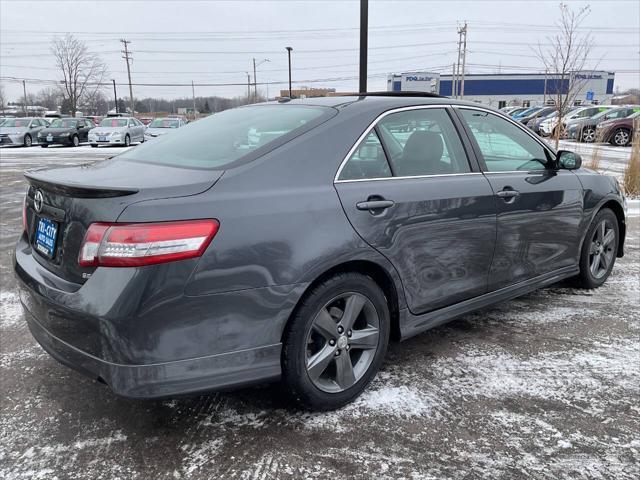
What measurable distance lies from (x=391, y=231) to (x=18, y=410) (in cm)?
217

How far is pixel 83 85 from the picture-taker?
55.1m

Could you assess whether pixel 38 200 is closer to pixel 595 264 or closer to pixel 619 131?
pixel 595 264

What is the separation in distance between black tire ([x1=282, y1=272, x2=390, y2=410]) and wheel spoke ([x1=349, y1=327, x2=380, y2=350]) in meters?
0.01

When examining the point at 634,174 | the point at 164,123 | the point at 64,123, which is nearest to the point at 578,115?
the point at 634,174

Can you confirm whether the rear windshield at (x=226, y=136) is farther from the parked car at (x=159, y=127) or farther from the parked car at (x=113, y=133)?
the parked car at (x=113, y=133)

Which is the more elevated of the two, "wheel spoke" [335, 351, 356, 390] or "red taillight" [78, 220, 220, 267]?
"red taillight" [78, 220, 220, 267]

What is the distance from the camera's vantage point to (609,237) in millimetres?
4699

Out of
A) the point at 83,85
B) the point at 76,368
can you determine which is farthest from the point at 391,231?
the point at 83,85

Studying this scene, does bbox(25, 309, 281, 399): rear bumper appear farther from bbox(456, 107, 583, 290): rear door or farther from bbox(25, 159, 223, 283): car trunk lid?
bbox(456, 107, 583, 290): rear door

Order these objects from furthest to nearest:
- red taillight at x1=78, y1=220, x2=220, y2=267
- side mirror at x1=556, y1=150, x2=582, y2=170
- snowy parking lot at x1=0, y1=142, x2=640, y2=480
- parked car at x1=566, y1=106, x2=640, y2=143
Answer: parked car at x1=566, y1=106, x2=640, y2=143 < side mirror at x1=556, y1=150, x2=582, y2=170 < snowy parking lot at x1=0, y1=142, x2=640, y2=480 < red taillight at x1=78, y1=220, x2=220, y2=267

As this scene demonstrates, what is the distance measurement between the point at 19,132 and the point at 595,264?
92.0ft

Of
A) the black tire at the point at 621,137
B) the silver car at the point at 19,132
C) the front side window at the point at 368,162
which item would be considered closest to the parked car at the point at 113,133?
the silver car at the point at 19,132

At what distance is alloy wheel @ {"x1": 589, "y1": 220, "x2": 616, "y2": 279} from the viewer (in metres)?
4.54

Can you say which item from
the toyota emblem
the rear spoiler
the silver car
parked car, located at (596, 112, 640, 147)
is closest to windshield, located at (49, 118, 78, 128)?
the silver car
